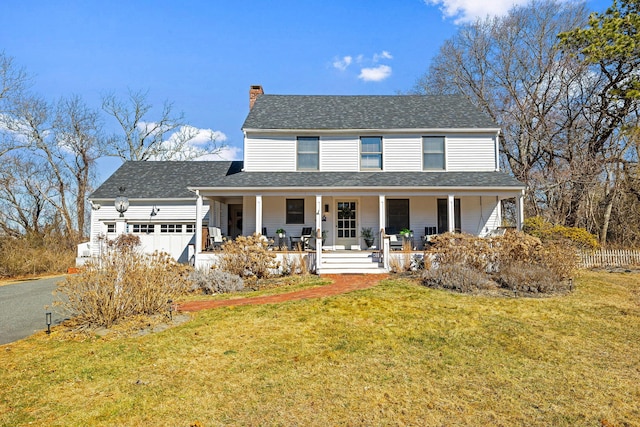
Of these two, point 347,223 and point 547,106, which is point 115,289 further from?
point 547,106

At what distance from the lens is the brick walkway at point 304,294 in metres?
9.47

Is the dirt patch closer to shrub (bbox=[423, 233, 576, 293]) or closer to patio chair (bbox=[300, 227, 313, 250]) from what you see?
patio chair (bbox=[300, 227, 313, 250])

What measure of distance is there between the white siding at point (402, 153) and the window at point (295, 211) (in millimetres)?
4266

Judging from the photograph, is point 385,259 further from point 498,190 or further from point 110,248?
point 110,248

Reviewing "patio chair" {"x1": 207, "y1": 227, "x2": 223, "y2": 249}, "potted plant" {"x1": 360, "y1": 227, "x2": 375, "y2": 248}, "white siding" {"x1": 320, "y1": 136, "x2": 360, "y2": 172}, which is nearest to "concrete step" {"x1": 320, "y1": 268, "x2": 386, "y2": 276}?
"potted plant" {"x1": 360, "y1": 227, "x2": 375, "y2": 248}

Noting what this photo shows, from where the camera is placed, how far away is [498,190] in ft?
49.4

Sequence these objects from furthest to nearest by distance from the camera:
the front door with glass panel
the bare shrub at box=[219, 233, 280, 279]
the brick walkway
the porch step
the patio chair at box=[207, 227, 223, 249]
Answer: the front door with glass panel → the patio chair at box=[207, 227, 223, 249] → the porch step → the bare shrub at box=[219, 233, 280, 279] → the brick walkway

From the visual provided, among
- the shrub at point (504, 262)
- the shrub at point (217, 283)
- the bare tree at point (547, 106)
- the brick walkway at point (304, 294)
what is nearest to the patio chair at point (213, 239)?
the shrub at point (217, 283)

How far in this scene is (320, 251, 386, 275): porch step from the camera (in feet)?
45.0

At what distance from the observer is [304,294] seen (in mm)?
10320

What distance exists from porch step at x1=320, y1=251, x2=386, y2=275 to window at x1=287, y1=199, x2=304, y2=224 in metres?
3.00

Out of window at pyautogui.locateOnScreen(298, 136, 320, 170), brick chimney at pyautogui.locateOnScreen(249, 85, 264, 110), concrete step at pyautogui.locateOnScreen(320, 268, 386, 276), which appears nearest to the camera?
concrete step at pyautogui.locateOnScreen(320, 268, 386, 276)

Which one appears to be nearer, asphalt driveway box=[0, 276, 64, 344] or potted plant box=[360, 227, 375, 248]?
asphalt driveway box=[0, 276, 64, 344]

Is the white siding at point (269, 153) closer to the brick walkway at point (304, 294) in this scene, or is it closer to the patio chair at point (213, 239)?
the patio chair at point (213, 239)
